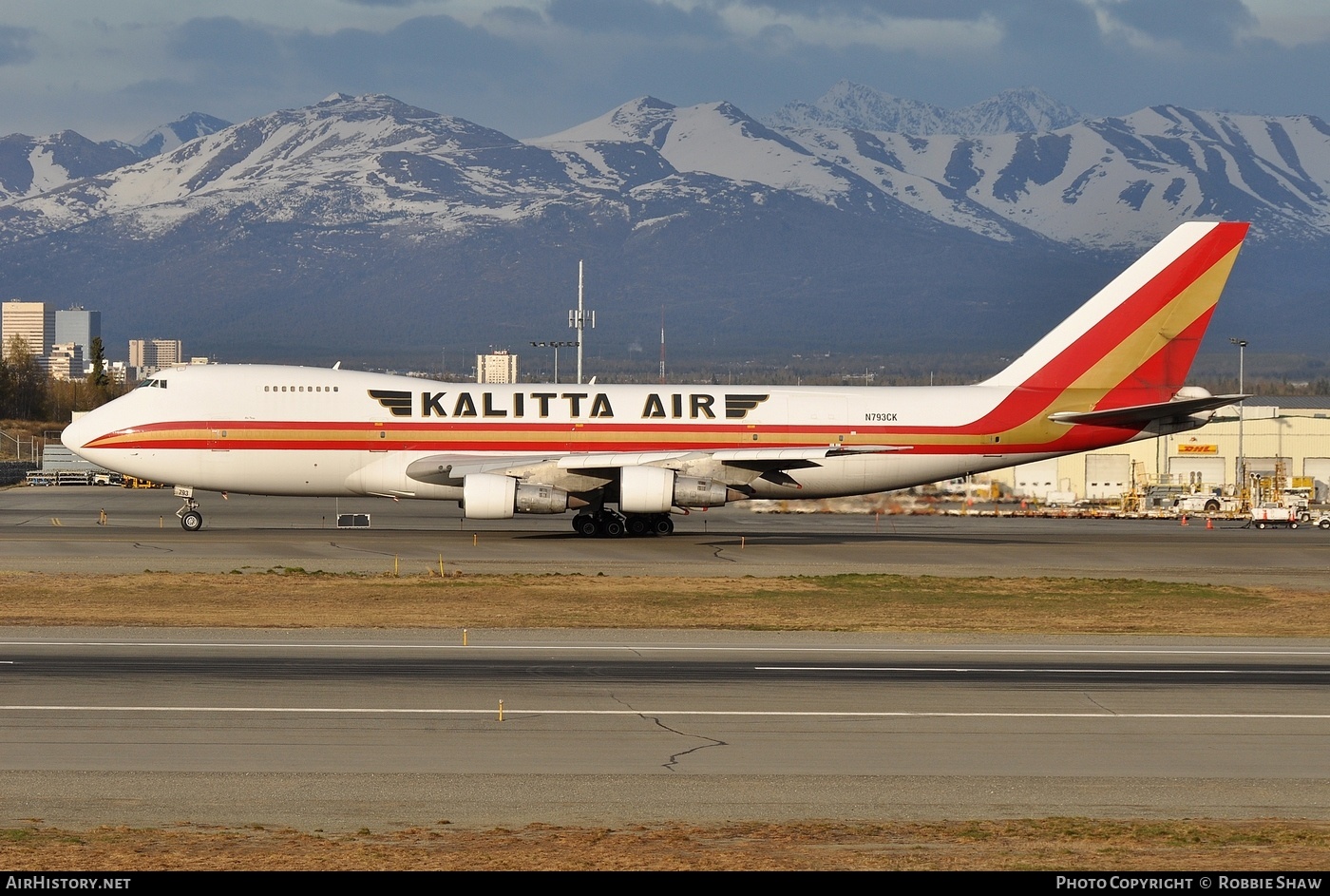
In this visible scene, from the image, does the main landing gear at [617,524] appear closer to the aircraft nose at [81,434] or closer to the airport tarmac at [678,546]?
the airport tarmac at [678,546]

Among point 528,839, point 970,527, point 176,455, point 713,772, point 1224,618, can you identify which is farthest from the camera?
point 970,527

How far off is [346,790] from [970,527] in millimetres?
42063

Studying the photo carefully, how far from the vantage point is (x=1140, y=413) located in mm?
46656

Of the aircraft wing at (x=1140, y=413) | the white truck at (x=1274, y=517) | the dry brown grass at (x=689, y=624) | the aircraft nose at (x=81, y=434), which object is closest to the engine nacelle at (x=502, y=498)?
the dry brown grass at (x=689, y=624)

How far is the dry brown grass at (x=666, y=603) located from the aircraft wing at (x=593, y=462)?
898 centimetres

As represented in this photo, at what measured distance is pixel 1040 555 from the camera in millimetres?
43500

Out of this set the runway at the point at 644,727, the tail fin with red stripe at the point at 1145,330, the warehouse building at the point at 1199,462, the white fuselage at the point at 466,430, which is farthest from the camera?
the warehouse building at the point at 1199,462

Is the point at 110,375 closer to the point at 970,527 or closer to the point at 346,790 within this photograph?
the point at 970,527

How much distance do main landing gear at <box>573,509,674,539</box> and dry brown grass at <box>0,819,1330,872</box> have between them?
32827 mm

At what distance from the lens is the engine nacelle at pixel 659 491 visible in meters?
44.7

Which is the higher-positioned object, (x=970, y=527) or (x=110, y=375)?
(x=110, y=375)

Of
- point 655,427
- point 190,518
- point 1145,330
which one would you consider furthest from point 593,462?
point 1145,330

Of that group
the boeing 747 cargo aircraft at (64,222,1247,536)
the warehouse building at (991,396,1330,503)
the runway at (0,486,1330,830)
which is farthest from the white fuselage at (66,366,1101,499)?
the warehouse building at (991,396,1330,503)
